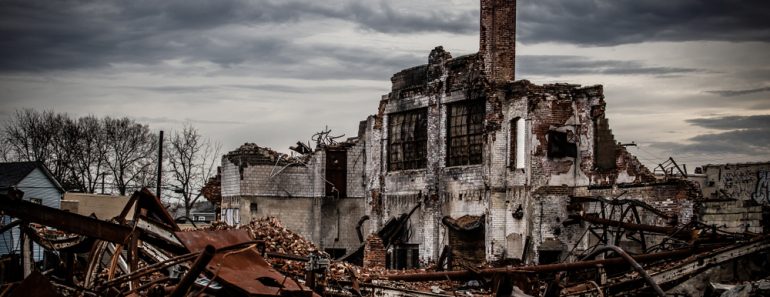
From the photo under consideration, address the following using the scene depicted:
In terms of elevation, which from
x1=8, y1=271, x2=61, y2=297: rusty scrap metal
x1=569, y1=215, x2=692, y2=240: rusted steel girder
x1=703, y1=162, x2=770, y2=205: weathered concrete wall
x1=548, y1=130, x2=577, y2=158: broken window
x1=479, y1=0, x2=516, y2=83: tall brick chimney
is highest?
x1=479, y1=0, x2=516, y2=83: tall brick chimney

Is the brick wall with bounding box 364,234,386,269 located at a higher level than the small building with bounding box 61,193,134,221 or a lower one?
lower

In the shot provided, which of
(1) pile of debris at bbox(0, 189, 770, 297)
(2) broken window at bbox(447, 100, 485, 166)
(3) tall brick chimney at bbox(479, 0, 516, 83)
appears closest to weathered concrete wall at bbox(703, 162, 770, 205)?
(2) broken window at bbox(447, 100, 485, 166)

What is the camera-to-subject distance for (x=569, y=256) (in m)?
24.8

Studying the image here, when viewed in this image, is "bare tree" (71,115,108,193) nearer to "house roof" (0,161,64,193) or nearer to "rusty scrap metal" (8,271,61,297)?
"house roof" (0,161,64,193)

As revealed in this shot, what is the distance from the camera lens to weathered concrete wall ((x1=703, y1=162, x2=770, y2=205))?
35344mm

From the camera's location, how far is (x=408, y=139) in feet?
103

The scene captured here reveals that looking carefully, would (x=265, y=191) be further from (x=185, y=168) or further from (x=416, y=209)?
(x=185, y=168)

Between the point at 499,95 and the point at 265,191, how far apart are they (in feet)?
33.9

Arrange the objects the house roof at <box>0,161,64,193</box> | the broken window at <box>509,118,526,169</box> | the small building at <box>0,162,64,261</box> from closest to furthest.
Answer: the broken window at <box>509,118,526,169</box> < the house roof at <box>0,161,64,193</box> < the small building at <box>0,162,64,261</box>

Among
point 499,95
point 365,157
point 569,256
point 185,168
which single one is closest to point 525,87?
point 499,95

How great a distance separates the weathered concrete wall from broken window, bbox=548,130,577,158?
34.1 ft

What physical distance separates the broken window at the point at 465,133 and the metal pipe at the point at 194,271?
19.4 m

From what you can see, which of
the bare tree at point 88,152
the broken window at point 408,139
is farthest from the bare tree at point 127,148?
the broken window at point 408,139

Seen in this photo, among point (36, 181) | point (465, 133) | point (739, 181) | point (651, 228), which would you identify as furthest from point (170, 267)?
point (36, 181)
